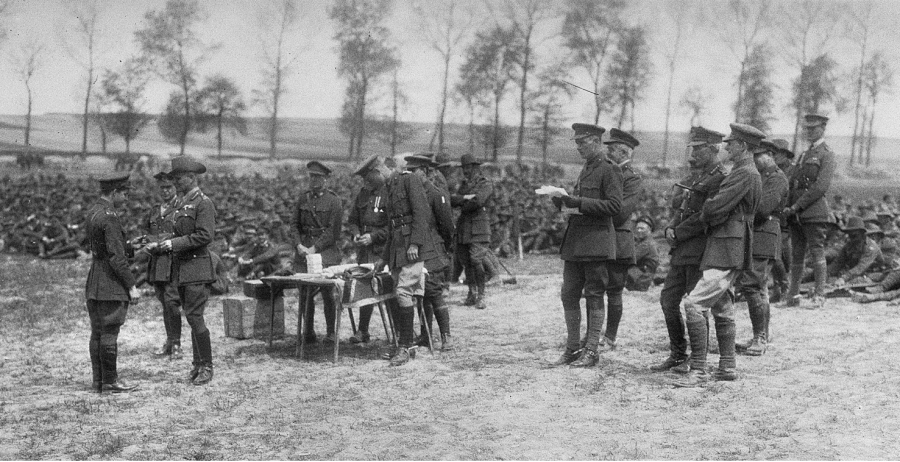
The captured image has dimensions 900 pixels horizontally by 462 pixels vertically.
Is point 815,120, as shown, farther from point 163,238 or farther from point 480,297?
point 163,238

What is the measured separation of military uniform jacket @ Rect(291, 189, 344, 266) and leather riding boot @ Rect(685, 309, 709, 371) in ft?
13.8

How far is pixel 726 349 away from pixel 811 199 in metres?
3.29

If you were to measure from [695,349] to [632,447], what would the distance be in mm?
1890

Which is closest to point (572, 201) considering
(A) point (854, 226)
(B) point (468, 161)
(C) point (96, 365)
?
(C) point (96, 365)

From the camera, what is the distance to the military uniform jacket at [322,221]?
9.66 meters

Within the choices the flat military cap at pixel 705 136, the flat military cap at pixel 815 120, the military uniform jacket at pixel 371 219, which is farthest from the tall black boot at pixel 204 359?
the flat military cap at pixel 815 120

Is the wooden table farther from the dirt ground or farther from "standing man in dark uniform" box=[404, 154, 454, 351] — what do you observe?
"standing man in dark uniform" box=[404, 154, 454, 351]

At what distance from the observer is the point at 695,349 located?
6945 mm

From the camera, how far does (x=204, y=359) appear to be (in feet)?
24.6

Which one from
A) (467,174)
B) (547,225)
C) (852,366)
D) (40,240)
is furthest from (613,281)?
(40,240)

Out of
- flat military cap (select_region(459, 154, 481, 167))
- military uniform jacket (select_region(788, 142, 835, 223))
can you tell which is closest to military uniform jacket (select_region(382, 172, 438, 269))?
flat military cap (select_region(459, 154, 481, 167))

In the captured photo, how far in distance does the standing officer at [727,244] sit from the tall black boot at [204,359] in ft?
12.6

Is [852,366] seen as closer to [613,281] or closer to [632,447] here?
[613,281]

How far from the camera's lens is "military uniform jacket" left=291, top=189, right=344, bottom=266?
9.66 m
